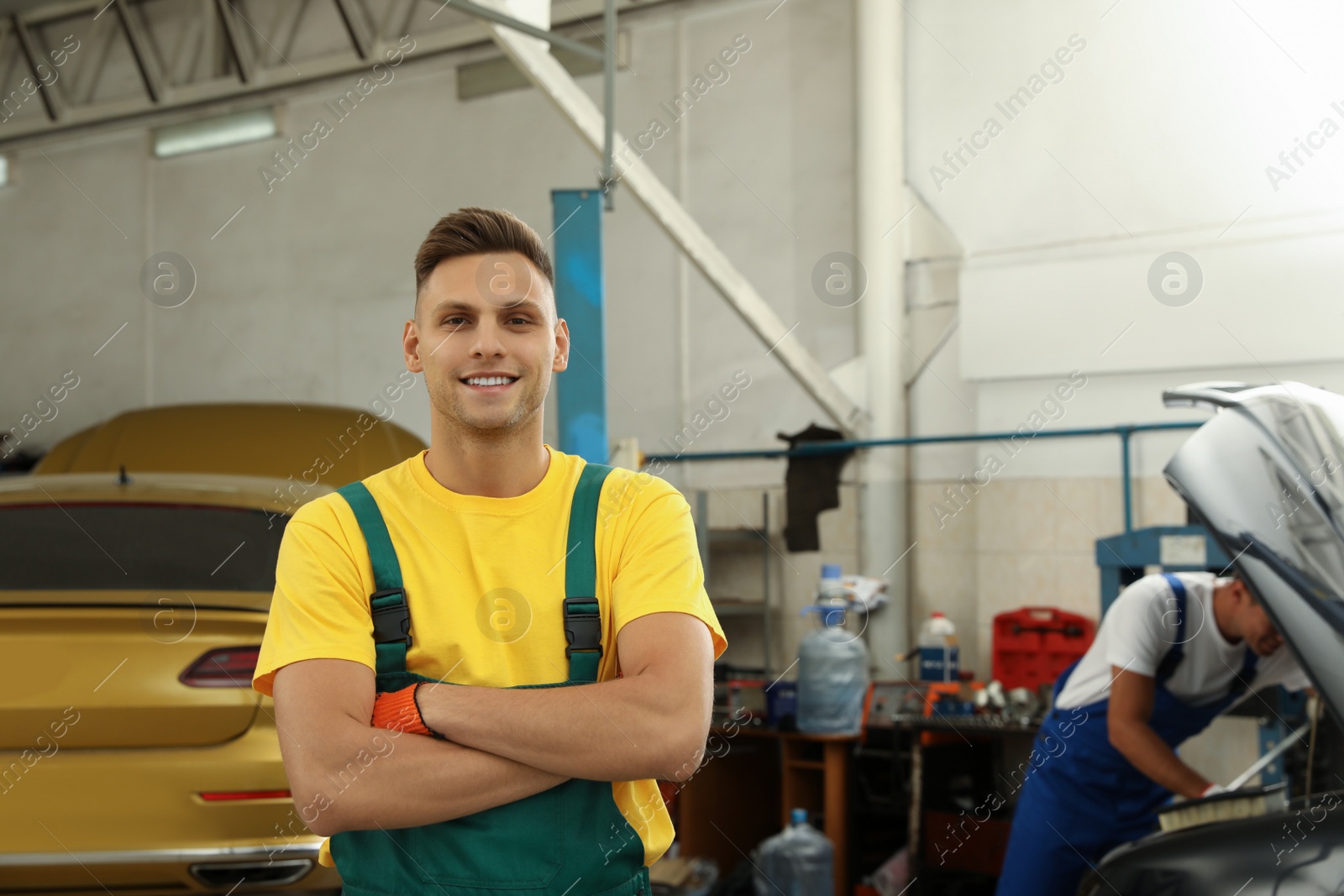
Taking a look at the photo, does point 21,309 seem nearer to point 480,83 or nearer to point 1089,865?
point 480,83

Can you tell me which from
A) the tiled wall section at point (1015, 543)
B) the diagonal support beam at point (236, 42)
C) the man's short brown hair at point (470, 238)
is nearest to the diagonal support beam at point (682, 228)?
the tiled wall section at point (1015, 543)

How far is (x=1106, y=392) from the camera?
493 centimetres

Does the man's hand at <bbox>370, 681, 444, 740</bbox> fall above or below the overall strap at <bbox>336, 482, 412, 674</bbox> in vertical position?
below

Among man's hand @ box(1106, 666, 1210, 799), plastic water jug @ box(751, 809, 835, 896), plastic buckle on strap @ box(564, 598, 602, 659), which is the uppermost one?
plastic buckle on strap @ box(564, 598, 602, 659)

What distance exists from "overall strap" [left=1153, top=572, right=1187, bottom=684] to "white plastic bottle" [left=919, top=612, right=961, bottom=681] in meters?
2.24

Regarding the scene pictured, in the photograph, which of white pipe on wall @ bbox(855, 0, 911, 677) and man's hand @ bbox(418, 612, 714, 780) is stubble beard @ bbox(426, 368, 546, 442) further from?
white pipe on wall @ bbox(855, 0, 911, 677)

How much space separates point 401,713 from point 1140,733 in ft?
6.52

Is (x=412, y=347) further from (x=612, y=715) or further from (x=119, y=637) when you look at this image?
(x=119, y=637)

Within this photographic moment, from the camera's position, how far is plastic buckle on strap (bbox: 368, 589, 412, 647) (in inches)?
52.6

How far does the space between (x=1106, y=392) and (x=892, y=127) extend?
1752 millimetres

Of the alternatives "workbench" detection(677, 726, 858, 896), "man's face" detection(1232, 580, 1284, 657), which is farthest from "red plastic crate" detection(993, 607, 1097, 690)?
"man's face" detection(1232, 580, 1284, 657)

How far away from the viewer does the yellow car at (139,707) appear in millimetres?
2080

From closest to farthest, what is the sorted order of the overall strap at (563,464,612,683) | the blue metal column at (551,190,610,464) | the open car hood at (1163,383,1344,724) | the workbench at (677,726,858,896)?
1. the overall strap at (563,464,612,683)
2. the open car hood at (1163,383,1344,724)
3. the blue metal column at (551,190,610,464)
4. the workbench at (677,726,858,896)

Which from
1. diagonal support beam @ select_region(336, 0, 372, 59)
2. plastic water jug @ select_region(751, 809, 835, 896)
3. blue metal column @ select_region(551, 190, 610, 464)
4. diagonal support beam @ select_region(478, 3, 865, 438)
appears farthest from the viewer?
diagonal support beam @ select_region(336, 0, 372, 59)
